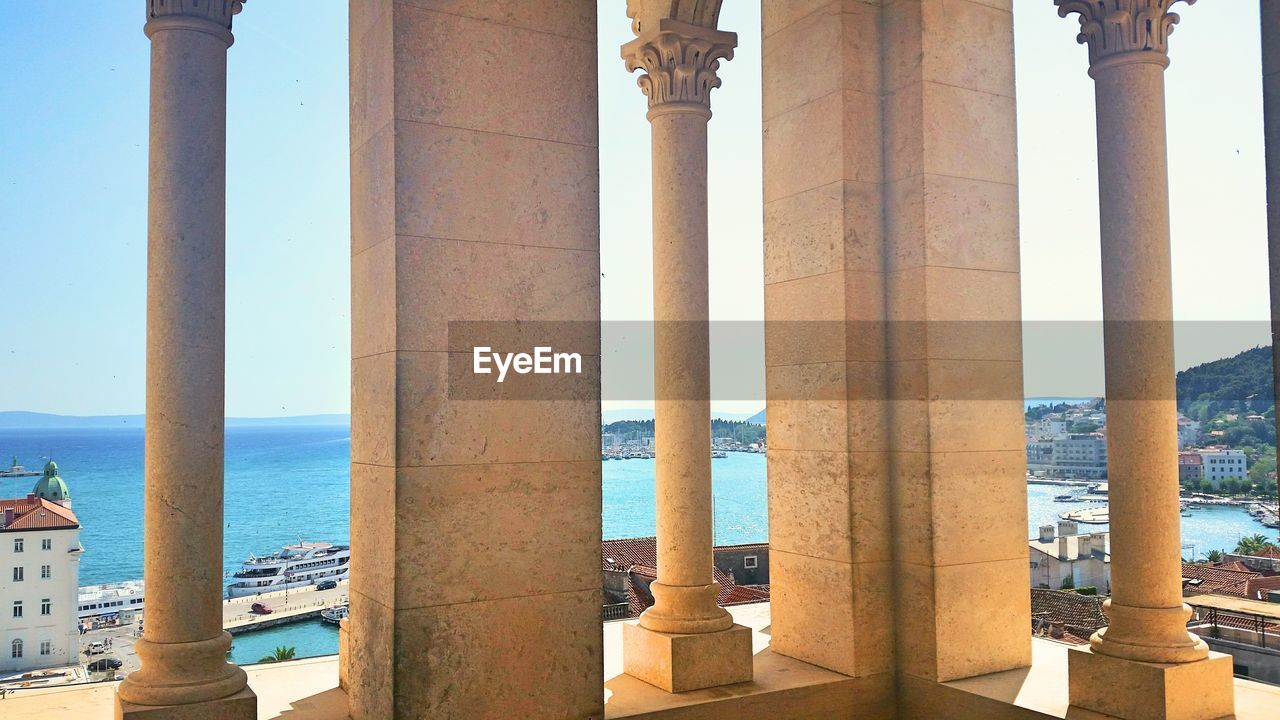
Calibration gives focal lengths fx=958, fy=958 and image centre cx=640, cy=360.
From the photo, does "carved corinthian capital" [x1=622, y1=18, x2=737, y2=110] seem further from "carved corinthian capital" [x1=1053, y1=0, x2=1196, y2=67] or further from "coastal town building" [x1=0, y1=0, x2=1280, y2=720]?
"carved corinthian capital" [x1=1053, y1=0, x2=1196, y2=67]

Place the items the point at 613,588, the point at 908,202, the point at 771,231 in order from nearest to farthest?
the point at 908,202 < the point at 771,231 < the point at 613,588

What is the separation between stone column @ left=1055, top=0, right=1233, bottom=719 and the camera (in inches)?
598

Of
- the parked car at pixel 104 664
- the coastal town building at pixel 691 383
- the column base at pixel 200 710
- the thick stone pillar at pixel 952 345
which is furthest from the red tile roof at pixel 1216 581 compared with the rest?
the parked car at pixel 104 664

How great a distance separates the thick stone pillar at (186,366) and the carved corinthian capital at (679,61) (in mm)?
7727

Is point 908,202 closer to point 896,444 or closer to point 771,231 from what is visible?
point 771,231

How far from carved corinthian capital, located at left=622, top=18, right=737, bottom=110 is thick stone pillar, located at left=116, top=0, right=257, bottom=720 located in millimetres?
7727

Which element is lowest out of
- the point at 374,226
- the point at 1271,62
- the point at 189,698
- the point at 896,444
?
the point at 189,698

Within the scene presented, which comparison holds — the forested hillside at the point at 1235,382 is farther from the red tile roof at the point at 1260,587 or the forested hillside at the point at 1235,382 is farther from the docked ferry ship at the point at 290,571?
the docked ferry ship at the point at 290,571

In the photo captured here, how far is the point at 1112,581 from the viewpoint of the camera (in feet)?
52.4

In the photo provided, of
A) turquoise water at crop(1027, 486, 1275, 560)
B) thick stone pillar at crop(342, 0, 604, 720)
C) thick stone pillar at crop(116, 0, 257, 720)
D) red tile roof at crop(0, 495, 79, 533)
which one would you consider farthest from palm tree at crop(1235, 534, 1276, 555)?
red tile roof at crop(0, 495, 79, 533)

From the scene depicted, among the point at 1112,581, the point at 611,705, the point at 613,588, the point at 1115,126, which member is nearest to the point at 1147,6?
the point at 1115,126

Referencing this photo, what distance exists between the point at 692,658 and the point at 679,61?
11078mm

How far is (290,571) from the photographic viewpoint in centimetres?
18400

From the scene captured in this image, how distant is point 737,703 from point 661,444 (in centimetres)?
490
